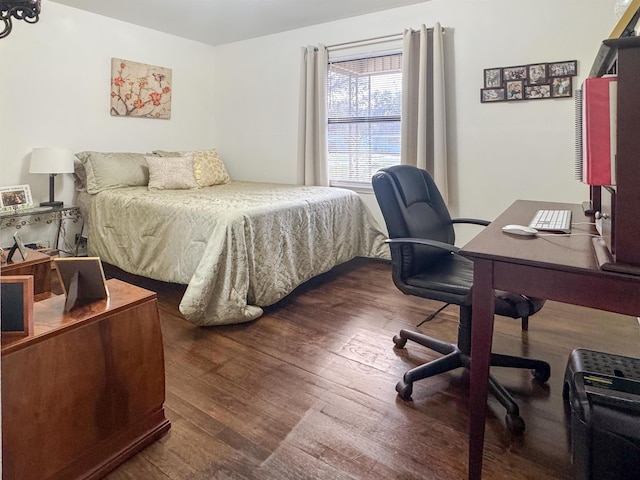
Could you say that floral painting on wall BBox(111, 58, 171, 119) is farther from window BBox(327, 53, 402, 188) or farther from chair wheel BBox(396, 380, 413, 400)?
→ chair wheel BBox(396, 380, 413, 400)

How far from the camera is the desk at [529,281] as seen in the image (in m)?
0.97

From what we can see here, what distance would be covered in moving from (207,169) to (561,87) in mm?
3067

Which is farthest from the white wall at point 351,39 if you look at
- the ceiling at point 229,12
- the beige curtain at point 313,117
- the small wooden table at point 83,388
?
the small wooden table at point 83,388

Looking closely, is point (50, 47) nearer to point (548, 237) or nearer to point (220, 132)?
point (220, 132)

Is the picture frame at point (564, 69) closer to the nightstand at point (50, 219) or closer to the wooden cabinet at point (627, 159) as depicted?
the wooden cabinet at point (627, 159)

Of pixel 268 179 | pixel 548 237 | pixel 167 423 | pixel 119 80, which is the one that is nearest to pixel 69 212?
pixel 119 80

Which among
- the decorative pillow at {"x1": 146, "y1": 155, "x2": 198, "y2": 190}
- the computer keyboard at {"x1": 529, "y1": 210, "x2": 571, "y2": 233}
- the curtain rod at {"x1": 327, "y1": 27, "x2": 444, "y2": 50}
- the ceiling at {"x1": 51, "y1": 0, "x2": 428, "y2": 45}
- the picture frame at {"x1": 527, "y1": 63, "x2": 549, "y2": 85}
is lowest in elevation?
the computer keyboard at {"x1": 529, "y1": 210, "x2": 571, "y2": 233}

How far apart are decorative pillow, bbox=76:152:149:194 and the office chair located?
263 cm

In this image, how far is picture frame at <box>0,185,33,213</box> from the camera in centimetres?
301

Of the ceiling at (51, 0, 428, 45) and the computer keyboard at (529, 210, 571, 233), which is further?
the ceiling at (51, 0, 428, 45)

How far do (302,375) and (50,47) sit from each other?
3424 millimetres

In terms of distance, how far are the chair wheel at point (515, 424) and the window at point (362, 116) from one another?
101 inches

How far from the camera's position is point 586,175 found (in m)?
1.06

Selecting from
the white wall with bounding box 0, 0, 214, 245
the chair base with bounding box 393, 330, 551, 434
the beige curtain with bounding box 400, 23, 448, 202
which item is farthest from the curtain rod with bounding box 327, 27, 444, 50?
the chair base with bounding box 393, 330, 551, 434
